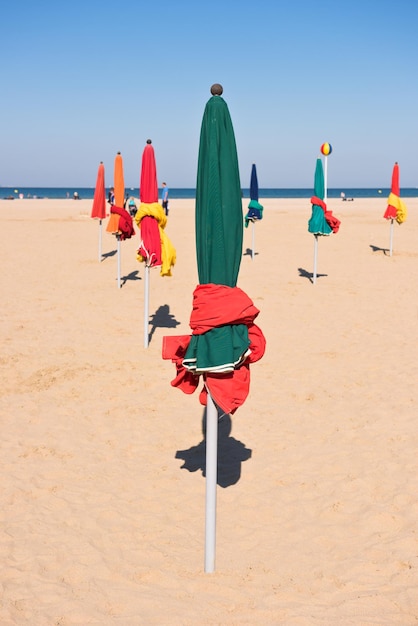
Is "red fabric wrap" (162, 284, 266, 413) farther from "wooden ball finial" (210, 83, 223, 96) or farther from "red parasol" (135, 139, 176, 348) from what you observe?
"red parasol" (135, 139, 176, 348)

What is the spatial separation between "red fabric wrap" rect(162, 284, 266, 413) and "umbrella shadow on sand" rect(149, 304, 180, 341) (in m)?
7.09

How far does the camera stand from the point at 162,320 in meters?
12.9

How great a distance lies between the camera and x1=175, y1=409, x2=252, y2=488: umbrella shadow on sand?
256 inches

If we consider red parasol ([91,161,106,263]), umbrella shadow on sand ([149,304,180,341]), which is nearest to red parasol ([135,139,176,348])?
umbrella shadow on sand ([149,304,180,341])

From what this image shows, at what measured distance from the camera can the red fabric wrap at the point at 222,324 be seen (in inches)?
170

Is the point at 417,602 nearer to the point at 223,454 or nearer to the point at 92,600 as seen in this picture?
the point at 92,600

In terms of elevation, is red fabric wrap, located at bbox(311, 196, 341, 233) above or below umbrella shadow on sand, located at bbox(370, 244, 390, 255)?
above

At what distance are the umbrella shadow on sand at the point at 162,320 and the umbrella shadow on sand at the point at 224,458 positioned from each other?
4.72m

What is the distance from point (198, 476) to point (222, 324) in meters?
2.77

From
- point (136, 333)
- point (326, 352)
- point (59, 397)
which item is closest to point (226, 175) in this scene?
point (59, 397)

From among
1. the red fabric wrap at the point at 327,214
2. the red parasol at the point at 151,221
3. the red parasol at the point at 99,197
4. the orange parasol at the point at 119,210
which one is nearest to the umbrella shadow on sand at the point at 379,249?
the red fabric wrap at the point at 327,214

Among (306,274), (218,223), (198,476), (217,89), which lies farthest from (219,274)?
(306,274)

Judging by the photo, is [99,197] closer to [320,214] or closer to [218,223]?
[320,214]

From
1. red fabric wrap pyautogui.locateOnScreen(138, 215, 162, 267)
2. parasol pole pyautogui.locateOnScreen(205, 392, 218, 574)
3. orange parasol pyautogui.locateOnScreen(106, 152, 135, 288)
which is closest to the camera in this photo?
parasol pole pyautogui.locateOnScreen(205, 392, 218, 574)
